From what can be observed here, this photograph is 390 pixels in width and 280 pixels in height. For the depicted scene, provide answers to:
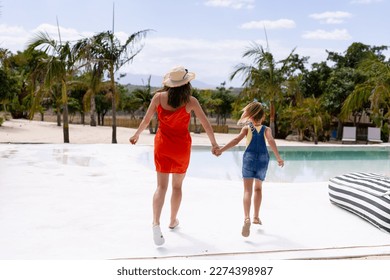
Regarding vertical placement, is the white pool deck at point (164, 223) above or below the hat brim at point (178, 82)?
below

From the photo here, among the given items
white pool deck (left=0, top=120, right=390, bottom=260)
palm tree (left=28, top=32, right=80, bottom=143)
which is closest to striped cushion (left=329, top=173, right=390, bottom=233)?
white pool deck (left=0, top=120, right=390, bottom=260)

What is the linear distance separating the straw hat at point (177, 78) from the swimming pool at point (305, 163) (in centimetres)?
605

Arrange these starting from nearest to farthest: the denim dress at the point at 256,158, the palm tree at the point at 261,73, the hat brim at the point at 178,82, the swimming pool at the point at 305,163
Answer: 1. the hat brim at the point at 178,82
2. the denim dress at the point at 256,158
3. the swimming pool at the point at 305,163
4. the palm tree at the point at 261,73

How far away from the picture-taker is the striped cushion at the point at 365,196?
4.68 meters

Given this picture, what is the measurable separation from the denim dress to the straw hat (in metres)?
0.90

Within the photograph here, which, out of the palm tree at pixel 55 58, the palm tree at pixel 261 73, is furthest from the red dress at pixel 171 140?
the palm tree at pixel 261 73

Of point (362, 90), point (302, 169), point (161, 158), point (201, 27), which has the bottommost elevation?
point (302, 169)

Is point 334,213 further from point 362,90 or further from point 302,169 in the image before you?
point 362,90

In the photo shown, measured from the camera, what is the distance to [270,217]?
5.26m

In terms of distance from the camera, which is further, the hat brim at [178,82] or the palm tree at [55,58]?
the palm tree at [55,58]

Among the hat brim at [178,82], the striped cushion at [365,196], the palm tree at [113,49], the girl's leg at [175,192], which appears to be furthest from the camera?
the palm tree at [113,49]

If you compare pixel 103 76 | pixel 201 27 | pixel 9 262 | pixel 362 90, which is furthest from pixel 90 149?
pixel 201 27

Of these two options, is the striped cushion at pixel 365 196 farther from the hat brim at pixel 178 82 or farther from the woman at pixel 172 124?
the hat brim at pixel 178 82

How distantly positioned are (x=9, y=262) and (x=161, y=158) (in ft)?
4.97
